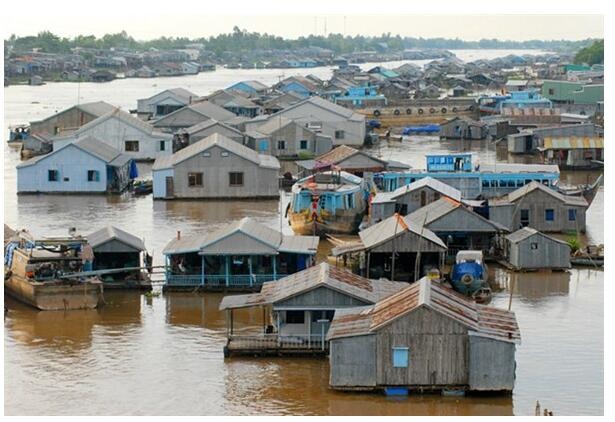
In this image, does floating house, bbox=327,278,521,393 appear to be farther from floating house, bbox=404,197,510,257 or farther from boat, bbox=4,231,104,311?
floating house, bbox=404,197,510,257

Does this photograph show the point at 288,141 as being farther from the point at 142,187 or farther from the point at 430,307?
the point at 430,307

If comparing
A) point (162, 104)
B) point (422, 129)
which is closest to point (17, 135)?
point (162, 104)

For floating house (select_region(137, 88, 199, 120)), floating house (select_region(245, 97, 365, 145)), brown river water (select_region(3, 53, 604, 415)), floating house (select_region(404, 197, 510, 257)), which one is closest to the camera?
brown river water (select_region(3, 53, 604, 415))

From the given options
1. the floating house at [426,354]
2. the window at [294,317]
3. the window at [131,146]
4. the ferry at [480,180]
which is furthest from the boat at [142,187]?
the floating house at [426,354]

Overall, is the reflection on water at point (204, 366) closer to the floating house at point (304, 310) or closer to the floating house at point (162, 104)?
the floating house at point (304, 310)

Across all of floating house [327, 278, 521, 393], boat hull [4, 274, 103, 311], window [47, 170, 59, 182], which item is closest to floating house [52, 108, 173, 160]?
window [47, 170, 59, 182]
